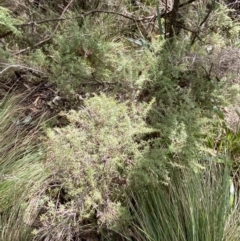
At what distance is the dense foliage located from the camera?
144 cm

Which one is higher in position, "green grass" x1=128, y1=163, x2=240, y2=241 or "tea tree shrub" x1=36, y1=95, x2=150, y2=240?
"tea tree shrub" x1=36, y1=95, x2=150, y2=240

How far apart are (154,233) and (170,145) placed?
350mm

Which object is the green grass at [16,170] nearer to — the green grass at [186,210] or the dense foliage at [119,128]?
the dense foliage at [119,128]

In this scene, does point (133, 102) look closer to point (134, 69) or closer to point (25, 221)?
point (134, 69)

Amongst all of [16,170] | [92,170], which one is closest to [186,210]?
[92,170]

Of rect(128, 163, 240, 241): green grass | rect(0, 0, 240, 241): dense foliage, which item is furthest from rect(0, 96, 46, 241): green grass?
rect(128, 163, 240, 241): green grass

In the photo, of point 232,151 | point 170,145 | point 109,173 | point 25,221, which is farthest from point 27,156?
point 232,151

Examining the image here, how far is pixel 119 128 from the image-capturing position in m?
1.49

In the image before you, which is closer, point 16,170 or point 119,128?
point 119,128

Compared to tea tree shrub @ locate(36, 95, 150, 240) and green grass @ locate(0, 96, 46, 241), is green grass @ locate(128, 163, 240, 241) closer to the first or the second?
tea tree shrub @ locate(36, 95, 150, 240)

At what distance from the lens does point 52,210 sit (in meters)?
1.43

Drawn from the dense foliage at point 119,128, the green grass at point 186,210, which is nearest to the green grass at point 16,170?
the dense foliage at point 119,128

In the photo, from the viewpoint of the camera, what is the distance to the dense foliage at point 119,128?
1.44 metres

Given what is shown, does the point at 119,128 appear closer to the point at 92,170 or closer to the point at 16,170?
the point at 92,170
